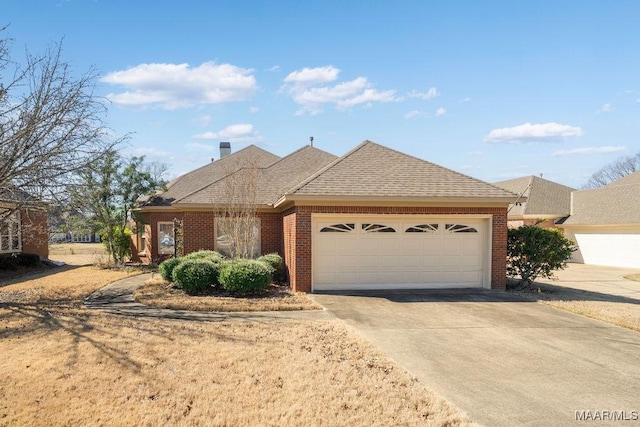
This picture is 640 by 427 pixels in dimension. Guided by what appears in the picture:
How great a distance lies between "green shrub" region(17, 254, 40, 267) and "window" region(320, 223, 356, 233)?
52.3ft

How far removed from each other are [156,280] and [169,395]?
10.1 meters

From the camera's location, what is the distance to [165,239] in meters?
20.1

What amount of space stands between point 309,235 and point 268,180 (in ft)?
20.3

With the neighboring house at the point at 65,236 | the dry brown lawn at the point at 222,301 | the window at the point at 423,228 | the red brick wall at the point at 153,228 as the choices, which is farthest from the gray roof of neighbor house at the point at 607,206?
the neighboring house at the point at 65,236

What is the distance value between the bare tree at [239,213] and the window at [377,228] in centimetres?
421

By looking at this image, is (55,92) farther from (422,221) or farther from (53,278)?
(422,221)

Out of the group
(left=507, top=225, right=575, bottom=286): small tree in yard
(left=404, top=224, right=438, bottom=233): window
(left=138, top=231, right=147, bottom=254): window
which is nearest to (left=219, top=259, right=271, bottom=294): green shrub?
(left=404, top=224, right=438, bottom=233): window

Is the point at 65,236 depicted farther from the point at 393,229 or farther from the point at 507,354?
the point at 507,354

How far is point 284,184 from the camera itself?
17.1 m

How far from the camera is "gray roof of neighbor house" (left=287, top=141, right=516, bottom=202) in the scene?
12273mm

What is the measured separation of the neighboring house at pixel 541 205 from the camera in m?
26.7

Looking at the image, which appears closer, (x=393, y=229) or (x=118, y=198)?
(x=393, y=229)

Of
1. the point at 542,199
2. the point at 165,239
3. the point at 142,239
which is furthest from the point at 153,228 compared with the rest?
the point at 542,199

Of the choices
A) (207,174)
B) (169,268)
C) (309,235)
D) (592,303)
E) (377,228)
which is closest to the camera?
(592,303)
